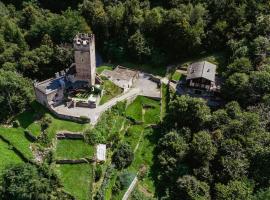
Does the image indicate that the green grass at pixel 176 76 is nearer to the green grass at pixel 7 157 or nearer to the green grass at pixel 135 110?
the green grass at pixel 135 110

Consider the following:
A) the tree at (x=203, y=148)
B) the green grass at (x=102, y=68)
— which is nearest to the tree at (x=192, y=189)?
the tree at (x=203, y=148)

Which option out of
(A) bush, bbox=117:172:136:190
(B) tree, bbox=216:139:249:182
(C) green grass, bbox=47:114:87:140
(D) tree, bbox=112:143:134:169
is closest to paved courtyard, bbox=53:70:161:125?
(C) green grass, bbox=47:114:87:140

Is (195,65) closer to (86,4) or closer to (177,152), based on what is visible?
(177,152)

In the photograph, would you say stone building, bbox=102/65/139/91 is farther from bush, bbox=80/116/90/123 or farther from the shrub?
the shrub

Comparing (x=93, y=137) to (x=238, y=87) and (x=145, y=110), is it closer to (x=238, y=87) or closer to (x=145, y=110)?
(x=145, y=110)

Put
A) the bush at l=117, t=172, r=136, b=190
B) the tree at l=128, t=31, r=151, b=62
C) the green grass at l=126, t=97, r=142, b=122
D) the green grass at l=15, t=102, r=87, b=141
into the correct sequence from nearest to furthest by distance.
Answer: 1. the bush at l=117, t=172, r=136, b=190
2. the green grass at l=15, t=102, r=87, b=141
3. the green grass at l=126, t=97, r=142, b=122
4. the tree at l=128, t=31, r=151, b=62

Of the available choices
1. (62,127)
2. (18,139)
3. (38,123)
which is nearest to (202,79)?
(62,127)

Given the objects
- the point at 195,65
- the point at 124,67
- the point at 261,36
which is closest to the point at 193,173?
the point at 195,65
